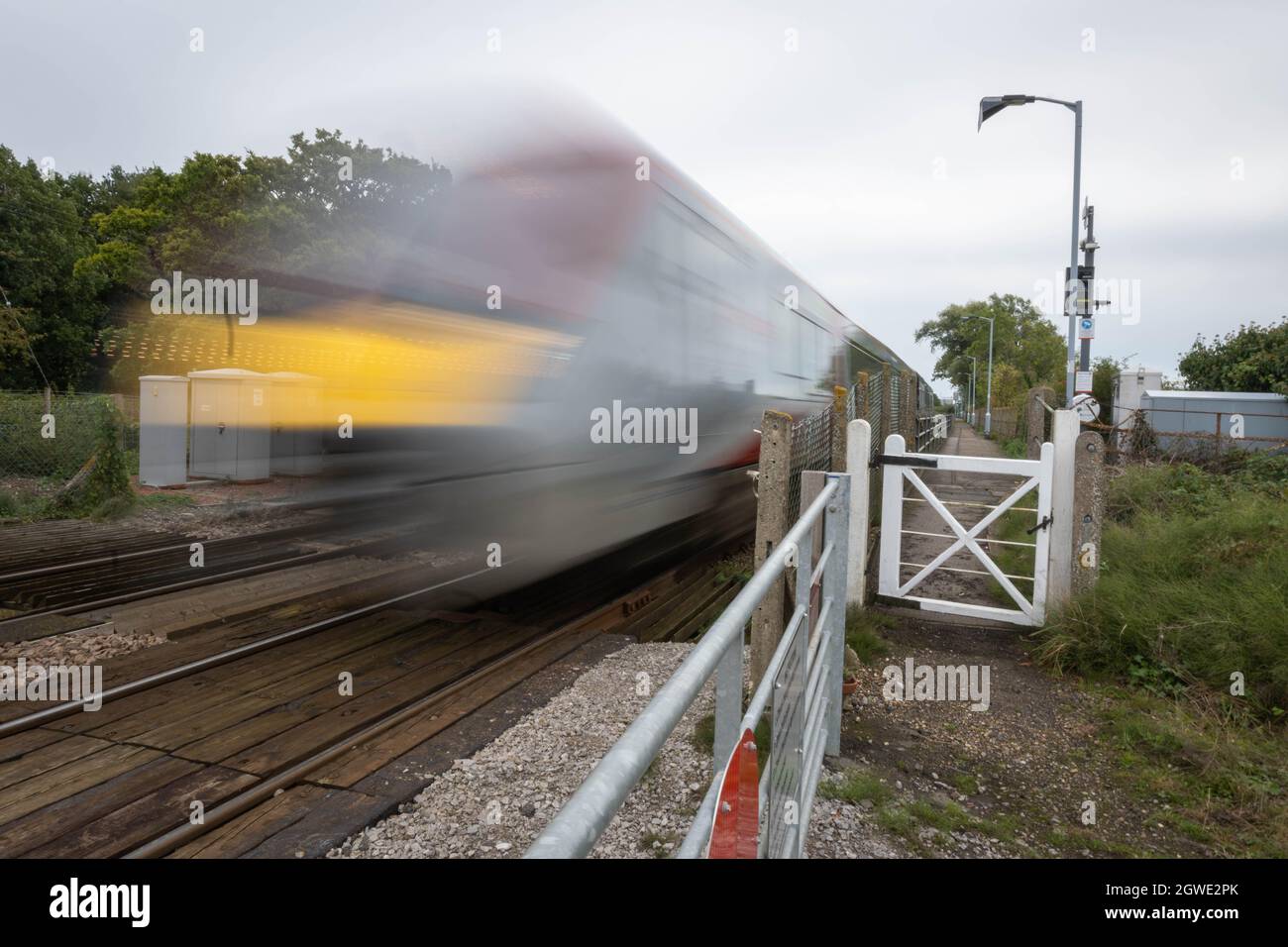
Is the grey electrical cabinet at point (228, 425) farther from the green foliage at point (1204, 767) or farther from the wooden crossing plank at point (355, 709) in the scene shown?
the green foliage at point (1204, 767)

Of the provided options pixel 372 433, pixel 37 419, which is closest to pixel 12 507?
pixel 37 419

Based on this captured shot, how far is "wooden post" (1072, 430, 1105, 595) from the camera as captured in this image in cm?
554

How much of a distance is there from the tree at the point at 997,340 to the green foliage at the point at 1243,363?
1606 cm

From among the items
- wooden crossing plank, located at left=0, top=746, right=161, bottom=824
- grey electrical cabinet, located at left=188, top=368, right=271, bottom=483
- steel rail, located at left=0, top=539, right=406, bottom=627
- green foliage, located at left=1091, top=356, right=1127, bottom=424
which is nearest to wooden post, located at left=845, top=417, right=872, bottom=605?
steel rail, located at left=0, top=539, right=406, bottom=627

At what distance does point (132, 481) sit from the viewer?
1470cm

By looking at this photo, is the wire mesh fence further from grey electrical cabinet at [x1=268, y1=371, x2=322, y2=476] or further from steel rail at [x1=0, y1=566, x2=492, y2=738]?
grey electrical cabinet at [x1=268, y1=371, x2=322, y2=476]

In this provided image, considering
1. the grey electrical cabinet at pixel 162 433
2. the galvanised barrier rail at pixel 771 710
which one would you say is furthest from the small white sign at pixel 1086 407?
the grey electrical cabinet at pixel 162 433

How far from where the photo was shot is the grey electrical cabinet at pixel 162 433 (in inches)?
550

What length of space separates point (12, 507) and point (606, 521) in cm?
980

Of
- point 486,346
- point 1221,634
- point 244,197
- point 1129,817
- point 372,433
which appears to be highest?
point 244,197

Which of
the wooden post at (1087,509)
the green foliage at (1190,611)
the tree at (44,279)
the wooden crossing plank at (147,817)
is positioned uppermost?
the tree at (44,279)

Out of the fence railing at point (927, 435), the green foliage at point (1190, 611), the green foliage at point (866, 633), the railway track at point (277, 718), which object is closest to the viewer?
the railway track at point (277, 718)

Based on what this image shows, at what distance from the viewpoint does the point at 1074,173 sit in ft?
50.9
